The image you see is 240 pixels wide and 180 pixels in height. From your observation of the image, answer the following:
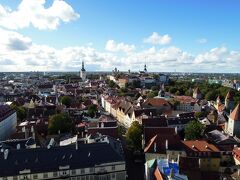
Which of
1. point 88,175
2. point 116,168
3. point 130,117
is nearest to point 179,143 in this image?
point 116,168

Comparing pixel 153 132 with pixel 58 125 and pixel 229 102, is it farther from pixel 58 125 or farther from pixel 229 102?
pixel 229 102

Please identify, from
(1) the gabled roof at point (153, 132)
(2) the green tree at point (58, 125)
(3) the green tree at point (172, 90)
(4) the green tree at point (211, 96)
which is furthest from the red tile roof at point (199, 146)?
A: (3) the green tree at point (172, 90)

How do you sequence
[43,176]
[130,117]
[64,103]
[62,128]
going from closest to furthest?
1. [43,176]
2. [62,128]
3. [130,117]
4. [64,103]

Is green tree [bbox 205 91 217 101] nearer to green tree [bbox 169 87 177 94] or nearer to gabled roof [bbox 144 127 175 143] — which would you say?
green tree [bbox 169 87 177 94]

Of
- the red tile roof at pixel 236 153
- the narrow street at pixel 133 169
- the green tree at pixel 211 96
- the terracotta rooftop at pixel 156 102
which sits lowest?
the narrow street at pixel 133 169

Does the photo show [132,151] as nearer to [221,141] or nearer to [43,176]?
[221,141]

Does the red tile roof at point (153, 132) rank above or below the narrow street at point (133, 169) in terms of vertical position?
above

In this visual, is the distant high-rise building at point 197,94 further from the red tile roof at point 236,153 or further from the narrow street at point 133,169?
the narrow street at point 133,169

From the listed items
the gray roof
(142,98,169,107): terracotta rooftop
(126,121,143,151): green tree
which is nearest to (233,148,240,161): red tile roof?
(126,121,143,151): green tree
